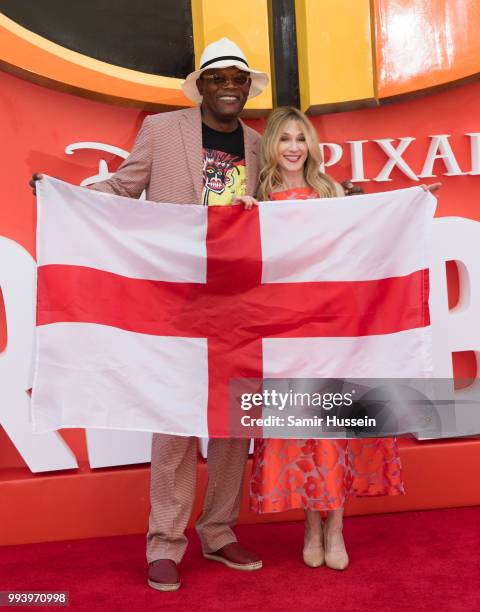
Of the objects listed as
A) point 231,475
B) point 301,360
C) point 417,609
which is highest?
point 301,360

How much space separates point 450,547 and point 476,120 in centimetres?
169

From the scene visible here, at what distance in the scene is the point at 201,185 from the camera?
8.52ft

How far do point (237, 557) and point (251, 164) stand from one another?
123 cm

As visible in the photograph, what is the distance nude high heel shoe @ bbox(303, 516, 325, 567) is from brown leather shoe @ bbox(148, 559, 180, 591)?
0.41 m

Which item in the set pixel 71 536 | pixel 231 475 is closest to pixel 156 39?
pixel 231 475

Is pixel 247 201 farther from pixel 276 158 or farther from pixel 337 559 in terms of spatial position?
pixel 337 559

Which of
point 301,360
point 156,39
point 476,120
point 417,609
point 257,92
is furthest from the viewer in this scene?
point 476,120

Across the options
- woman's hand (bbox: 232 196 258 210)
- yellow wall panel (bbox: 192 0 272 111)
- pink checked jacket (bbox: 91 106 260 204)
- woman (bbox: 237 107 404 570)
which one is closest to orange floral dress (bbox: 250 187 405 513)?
woman (bbox: 237 107 404 570)

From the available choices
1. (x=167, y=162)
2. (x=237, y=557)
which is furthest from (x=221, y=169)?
(x=237, y=557)

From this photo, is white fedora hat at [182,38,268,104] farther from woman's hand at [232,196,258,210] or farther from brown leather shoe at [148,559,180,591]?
brown leather shoe at [148,559,180,591]

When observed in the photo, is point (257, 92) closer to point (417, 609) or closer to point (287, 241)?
point (287, 241)

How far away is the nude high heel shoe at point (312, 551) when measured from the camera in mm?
2568

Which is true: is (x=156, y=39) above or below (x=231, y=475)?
above

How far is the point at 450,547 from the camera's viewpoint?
2.68m
